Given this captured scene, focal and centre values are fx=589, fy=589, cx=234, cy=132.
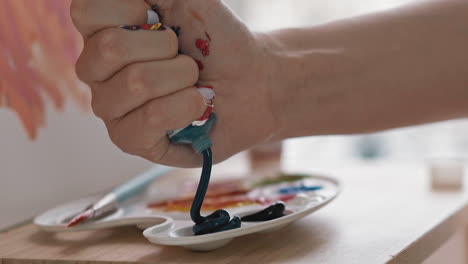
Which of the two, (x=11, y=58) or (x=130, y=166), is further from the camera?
(x=130, y=166)

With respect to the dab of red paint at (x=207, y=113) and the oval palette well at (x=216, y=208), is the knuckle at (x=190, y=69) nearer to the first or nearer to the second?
the dab of red paint at (x=207, y=113)

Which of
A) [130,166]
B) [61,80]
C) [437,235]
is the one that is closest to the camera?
[437,235]

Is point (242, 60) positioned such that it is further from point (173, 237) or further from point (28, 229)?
point (28, 229)

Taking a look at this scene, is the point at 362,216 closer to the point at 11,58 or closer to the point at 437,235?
the point at 437,235

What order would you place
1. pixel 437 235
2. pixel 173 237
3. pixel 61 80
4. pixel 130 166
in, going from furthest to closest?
pixel 130 166 < pixel 61 80 < pixel 437 235 < pixel 173 237

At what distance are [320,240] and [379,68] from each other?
234mm

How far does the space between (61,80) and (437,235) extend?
50cm

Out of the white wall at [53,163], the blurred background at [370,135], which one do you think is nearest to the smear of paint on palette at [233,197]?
the white wall at [53,163]

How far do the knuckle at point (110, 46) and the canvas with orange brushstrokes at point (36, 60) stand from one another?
207 millimetres

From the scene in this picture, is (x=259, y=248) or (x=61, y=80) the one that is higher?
(x=61, y=80)

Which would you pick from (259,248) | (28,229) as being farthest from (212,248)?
(28,229)

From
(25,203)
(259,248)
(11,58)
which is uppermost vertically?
(11,58)

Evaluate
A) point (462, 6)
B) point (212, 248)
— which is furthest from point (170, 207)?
point (462, 6)

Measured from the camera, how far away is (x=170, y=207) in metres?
0.68
